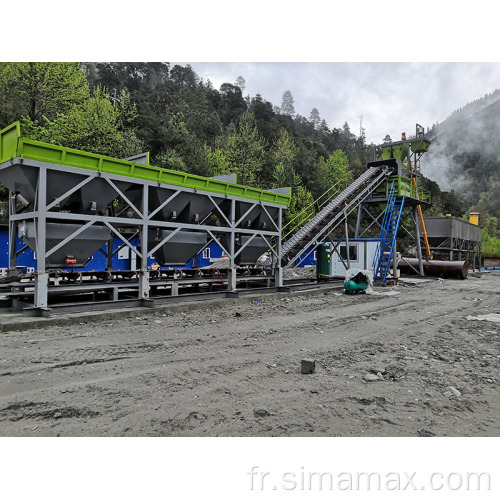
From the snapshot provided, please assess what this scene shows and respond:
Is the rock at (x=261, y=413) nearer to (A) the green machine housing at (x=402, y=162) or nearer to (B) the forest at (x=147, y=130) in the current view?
(A) the green machine housing at (x=402, y=162)

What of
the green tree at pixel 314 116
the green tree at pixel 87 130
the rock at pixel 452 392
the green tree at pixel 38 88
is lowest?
the rock at pixel 452 392

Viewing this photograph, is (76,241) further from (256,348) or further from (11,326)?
(256,348)

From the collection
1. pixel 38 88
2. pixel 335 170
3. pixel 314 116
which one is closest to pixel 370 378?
pixel 38 88

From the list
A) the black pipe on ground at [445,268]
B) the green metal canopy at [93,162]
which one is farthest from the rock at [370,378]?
the black pipe on ground at [445,268]

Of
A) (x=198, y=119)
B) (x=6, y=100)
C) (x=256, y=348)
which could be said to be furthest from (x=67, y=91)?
(x=198, y=119)

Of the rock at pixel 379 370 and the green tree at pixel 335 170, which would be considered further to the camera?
the green tree at pixel 335 170

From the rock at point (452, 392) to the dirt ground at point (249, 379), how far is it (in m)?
0.01

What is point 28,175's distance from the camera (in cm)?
772

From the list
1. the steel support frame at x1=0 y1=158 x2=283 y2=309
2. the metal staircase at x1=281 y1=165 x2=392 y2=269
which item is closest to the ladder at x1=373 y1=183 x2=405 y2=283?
the metal staircase at x1=281 y1=165 x2=392 y2=269

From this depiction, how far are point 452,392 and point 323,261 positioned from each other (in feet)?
40.8

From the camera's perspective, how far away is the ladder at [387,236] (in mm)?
18422

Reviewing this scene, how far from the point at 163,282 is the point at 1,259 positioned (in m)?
9.58

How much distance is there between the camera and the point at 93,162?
862 cm

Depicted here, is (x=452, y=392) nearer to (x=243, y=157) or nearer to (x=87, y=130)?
(x=87, y=130)
